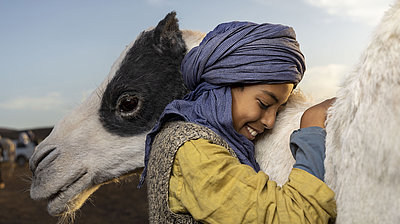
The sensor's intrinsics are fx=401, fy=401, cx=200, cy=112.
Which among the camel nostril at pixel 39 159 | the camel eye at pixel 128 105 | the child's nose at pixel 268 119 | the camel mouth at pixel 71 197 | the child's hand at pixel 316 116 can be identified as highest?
the child's hand at pixel 316 116

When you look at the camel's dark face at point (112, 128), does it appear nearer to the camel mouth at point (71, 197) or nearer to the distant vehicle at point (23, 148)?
the camel mouth at point (71, 197)

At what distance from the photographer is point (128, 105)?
1958 millimetres

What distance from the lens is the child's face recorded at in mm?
1478

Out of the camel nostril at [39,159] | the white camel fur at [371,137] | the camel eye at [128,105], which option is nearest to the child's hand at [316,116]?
the white camel fur at [371,137]

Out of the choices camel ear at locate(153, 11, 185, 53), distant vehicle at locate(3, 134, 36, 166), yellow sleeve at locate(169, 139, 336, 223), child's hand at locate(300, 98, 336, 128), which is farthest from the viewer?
distant vehicle at locate(3, 134, 36, 166)

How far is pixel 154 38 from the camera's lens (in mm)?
2061

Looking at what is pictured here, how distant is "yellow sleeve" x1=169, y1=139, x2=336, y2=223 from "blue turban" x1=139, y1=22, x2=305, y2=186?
21 cm

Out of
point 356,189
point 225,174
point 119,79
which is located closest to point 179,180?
point 225,174

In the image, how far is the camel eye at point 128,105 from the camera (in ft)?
6.35

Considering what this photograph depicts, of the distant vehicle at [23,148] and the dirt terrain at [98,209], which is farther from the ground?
the dirt terrain at [98,209]

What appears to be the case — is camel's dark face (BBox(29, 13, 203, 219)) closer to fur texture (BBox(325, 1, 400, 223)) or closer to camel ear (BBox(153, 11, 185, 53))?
camel ear (BBox(153, 11, 185, 53))

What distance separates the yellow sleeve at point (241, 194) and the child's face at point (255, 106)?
0.27 metres

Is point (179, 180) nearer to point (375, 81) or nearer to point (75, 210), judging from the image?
point (375, 81)

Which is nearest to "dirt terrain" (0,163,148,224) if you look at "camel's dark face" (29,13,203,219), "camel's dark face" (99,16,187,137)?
"camel's dark face" (29,13,203,219)
